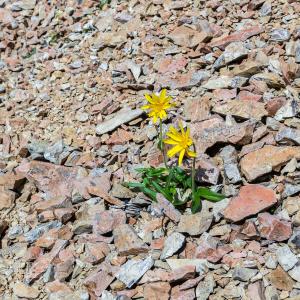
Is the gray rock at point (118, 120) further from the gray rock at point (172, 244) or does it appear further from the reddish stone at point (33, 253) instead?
the gray rock at point (172, 244)

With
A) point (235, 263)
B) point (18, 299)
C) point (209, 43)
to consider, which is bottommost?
point (18, 299)

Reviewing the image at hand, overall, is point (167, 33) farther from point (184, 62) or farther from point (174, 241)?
point (174, 241)

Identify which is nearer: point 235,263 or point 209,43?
point 235,263

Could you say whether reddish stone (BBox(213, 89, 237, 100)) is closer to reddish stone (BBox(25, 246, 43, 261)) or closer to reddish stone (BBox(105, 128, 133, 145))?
reddish stone (BBox(105, 128, 133, 145))

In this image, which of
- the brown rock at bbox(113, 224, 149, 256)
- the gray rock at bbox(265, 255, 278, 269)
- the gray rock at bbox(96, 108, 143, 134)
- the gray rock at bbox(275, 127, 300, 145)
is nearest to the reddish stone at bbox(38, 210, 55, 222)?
the brown rock at bbox(113, 224, 149, 256)

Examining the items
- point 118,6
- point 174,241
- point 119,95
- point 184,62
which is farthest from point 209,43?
point 174,241

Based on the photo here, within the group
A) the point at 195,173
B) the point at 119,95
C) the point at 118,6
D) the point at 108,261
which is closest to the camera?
the point at 108,261

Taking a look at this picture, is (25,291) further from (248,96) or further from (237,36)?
(237,36)

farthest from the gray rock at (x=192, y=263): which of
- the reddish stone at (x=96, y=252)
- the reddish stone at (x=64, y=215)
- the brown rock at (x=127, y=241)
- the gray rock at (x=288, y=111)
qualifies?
the gray rock at (x=288, y=111)
